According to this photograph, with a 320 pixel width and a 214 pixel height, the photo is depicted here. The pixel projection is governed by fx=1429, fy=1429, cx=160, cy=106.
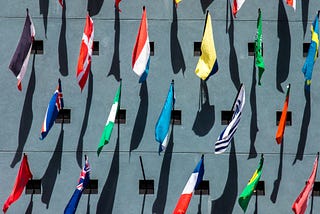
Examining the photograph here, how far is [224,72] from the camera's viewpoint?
142ft

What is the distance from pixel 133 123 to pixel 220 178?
309 centimetres

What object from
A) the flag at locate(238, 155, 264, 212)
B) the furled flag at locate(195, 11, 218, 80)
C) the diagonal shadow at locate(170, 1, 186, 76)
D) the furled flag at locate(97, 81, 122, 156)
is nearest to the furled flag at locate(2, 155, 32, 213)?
the furled flag at locate(97, 81, 122, 156)

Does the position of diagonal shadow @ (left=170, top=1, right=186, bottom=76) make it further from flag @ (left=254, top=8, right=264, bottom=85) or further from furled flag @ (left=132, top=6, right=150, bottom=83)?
flag @ (left=254, top=8, right=264, bottom=85)

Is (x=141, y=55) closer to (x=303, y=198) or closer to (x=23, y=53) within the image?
(x=23, y=53)

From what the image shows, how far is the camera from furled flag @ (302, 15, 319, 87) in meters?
42.4

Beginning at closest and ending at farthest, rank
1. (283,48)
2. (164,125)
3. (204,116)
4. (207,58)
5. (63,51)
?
(164,125) < (207,58) < (204,116) < (63,51) < (283,48)

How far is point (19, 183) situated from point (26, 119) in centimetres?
221

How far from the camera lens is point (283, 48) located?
1718 inches

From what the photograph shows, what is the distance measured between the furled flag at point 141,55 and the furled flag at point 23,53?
124 inches

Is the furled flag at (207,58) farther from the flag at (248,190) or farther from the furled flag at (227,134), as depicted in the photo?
the flag at (248,190)

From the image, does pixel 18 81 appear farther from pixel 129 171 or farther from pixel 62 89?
pixel 129 171

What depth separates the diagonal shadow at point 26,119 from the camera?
140 feet

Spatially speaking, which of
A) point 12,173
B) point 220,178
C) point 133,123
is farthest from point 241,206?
point 12,173

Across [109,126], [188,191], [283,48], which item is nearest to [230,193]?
[188,191]
